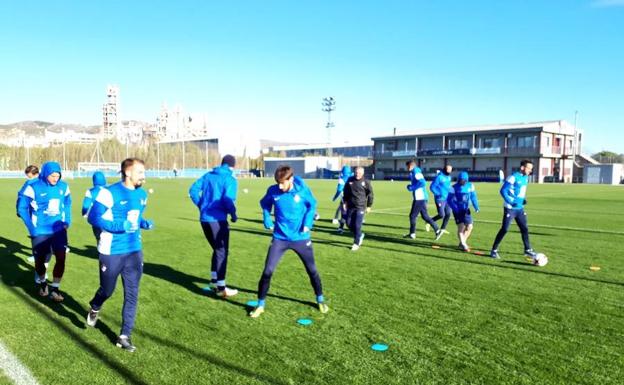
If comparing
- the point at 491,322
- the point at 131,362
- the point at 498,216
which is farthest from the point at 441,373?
the point at 498,216

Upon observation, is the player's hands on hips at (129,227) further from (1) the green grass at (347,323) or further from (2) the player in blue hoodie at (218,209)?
(2) the player in blue hoodie at (218,209)

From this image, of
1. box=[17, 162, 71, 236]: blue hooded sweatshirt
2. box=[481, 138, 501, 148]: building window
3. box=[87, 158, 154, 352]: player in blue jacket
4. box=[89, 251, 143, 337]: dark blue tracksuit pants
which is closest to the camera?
box=[87, 158, 154, 352]: player in blue jacket

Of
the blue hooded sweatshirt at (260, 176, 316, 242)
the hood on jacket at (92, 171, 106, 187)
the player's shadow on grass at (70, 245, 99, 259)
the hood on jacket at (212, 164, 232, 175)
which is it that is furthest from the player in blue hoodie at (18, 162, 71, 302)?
the blue hooded sweatshirt at (260, 176, 316, 242)

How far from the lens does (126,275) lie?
4.76 meters

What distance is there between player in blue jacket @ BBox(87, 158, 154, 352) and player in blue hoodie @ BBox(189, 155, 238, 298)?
1.84 m

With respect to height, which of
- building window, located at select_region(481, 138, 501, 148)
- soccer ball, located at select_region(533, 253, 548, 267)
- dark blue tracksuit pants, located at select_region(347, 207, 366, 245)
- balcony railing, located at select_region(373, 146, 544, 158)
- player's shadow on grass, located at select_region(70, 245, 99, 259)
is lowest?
player's shadow on grass, located at select_region(70, 245, 99, 259)

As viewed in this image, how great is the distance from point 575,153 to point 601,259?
7462cm

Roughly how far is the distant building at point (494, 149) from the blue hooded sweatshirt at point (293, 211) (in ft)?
221

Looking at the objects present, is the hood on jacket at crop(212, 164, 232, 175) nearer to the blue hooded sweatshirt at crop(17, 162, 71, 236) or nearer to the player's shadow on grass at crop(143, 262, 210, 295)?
the player's shadow on grass at crop(143, 262, 210, 295)

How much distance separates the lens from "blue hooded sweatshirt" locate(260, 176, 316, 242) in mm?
5762

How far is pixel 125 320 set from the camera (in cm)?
475

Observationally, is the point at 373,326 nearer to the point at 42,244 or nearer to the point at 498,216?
the point at 42,244

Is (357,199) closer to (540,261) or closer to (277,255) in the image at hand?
(540,261)

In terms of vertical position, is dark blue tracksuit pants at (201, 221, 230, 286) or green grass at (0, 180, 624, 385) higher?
dark blue tracksuit pants at (201, 221, 230, 286)
